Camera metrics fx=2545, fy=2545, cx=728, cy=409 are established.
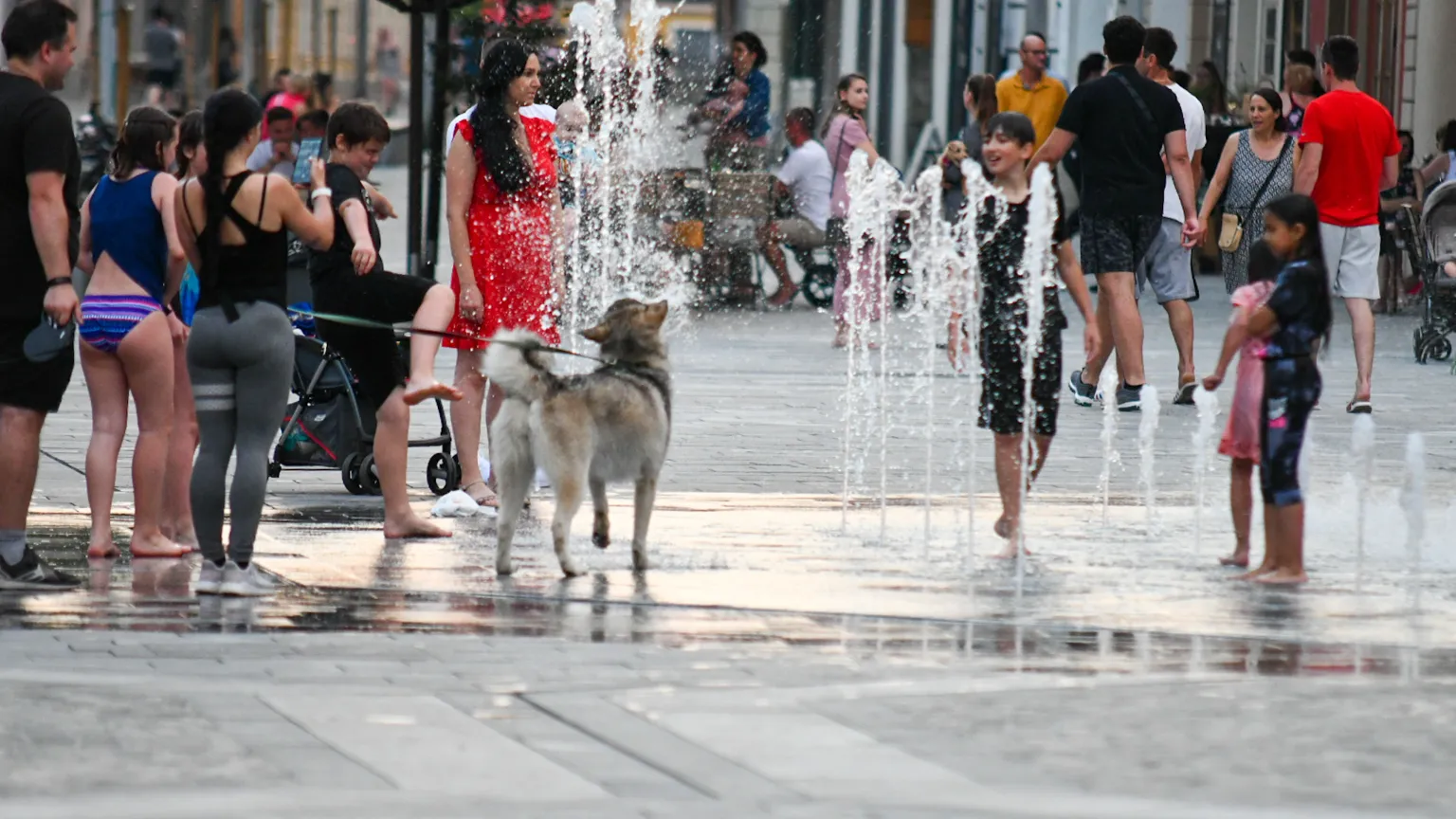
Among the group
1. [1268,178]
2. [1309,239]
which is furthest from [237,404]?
[1268,178]

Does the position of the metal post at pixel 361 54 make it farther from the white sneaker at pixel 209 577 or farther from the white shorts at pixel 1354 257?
the white sneaker at pixel 209 577

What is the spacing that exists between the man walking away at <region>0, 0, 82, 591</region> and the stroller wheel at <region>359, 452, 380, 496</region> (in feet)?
7.44

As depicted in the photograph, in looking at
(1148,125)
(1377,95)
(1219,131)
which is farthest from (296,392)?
(1377,95)

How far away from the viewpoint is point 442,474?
35.8 ft

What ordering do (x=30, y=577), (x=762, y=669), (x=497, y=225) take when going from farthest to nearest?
1. (x=497, y=225)
2. (x=30, y=577)
3. (x=762, y=669)

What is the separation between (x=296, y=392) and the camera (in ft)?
35.7

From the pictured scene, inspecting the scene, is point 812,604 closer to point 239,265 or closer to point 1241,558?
point 1241,558

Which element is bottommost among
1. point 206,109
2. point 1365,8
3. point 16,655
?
point 16,655

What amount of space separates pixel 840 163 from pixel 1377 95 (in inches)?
351

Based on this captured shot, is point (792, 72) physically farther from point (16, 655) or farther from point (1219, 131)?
point (16, 655)

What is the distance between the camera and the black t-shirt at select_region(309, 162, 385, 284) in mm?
9305

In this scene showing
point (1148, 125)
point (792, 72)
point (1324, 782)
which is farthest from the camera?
point (792, 72)

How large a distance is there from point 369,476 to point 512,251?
1198 mm

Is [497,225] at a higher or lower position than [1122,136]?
lower
